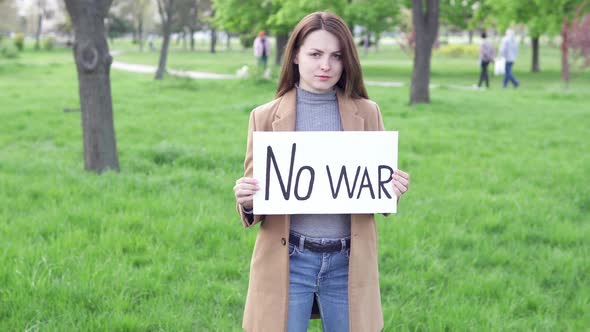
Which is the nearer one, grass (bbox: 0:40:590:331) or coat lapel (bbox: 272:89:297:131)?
coat lapel (bbox: 272:89:297:131)

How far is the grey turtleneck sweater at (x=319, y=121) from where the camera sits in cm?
235

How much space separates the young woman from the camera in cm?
226

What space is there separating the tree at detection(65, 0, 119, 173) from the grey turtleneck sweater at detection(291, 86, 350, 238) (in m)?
4.85

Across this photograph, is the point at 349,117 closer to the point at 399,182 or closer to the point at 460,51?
the point at 399,182

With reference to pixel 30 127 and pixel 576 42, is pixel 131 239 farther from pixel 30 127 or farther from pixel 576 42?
pixel 576 42

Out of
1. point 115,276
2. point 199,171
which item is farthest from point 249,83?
point 115,276

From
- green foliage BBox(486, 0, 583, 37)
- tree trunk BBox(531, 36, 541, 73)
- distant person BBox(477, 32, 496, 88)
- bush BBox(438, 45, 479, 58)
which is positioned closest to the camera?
distant person BBox(477, 32, 496, 88)

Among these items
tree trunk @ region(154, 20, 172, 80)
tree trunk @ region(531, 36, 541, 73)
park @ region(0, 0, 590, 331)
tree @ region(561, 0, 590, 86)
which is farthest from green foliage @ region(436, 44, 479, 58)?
park @ region(0, 0, 590, 331)

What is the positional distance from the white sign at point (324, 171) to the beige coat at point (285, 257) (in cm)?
8

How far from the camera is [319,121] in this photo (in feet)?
7.77

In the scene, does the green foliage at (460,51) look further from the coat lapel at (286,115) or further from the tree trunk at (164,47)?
the coat lapel at (286,115)

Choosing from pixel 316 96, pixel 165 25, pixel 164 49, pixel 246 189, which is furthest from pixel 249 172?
pixel 165 25

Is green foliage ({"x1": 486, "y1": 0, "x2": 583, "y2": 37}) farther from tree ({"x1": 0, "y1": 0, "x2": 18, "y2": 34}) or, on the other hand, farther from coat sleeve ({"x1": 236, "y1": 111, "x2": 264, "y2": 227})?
tree ({"x1": 0, "y1": 0, "x2": 18, "y2": 34})

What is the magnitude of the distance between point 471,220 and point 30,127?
7453mm
